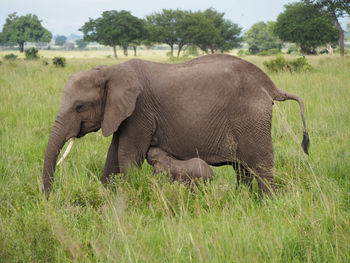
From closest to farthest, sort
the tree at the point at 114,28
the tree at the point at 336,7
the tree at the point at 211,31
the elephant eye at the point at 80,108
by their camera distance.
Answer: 1. the elephant eye at the point at 80,108
2. the tree at the point at 336,7
3. the tree at the point at 211,31
4. the tree at the point at 114,28

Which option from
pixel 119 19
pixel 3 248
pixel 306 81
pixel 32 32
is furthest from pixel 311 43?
pixel 32 32

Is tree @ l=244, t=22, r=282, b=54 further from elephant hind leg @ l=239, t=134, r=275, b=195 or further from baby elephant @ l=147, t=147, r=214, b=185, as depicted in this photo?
baby elephant @ l=147, t=147, r=214, b=185

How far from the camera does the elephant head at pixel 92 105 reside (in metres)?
Result: 4.06

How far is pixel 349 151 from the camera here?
493cm

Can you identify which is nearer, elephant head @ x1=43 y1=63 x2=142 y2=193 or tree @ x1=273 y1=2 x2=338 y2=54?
elephant head @ x1=43 y1=63 x2=142 y2=193

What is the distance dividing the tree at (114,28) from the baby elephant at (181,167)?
202 feet

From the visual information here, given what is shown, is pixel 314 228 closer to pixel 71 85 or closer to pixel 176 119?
pixel 176 119

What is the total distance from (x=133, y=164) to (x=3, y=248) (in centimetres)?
174

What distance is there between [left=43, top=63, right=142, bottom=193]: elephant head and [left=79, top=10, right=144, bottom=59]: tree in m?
61.3

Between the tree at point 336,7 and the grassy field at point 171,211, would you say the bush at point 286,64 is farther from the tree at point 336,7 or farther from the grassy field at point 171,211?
the tree at point 336,7

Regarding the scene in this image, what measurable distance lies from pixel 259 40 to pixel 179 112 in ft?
359

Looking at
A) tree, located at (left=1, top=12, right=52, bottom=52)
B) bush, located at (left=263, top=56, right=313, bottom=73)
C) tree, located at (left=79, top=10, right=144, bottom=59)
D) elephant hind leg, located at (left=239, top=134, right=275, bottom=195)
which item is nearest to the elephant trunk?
elephant hind leg, located at (left=239, top=134, right=275, bottom=195)

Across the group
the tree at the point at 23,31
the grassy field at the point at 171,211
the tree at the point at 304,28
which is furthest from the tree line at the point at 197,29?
the grassy field at the point at 171,211

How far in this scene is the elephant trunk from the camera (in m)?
4.04
